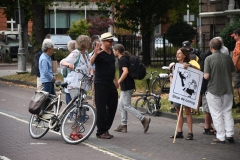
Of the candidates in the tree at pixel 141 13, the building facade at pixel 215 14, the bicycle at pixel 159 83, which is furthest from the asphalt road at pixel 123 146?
the tree at pixel 141 13

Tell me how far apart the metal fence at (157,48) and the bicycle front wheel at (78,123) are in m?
18.7

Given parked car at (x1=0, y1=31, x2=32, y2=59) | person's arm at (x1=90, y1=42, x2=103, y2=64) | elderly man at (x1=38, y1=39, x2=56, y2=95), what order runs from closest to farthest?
1. person's arm at (x1=90, y1=42, x2=103, y2=64)
2. elderly man at (x1=38, y1=39, x2=56, y2=95)
3. parked car at (x1=0, y1=31, x2=32, y2=59)

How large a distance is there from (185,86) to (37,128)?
109 inches

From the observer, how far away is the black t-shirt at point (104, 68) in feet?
39.0

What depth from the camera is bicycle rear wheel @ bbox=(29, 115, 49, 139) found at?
11844mm

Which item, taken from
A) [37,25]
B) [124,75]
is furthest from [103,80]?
[37,25]

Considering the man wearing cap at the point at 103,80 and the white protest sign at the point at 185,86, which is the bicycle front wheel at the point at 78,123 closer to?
the man wearing cap at the point at 103,80

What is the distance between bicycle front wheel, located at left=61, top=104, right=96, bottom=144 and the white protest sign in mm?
1591

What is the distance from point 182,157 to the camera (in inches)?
403

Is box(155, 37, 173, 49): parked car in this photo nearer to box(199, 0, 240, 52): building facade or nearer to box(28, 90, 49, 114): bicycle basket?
box(199, 0, 240, 52): building facade

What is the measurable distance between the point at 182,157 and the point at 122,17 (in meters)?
23.1

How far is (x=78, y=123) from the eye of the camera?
37.1 feet

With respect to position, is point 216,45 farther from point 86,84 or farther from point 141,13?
point 141,13

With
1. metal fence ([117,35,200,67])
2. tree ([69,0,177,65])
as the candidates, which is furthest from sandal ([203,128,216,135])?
tree ([69,0,177,65])
